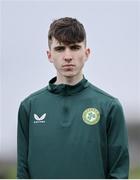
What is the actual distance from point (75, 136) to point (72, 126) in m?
0.08

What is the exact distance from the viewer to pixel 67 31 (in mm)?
4023

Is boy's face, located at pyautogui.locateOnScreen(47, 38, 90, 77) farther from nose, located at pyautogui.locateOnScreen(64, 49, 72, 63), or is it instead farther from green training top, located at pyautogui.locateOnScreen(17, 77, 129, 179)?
green training top, located at pyautogui.locateOnScreen(17, 77, 129, 179)

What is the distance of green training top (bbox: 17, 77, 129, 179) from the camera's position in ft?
12.7

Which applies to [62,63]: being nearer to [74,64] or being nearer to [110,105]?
[74,64]

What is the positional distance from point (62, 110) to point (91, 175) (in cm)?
52

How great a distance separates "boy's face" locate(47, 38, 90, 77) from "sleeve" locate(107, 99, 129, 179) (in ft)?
1.26

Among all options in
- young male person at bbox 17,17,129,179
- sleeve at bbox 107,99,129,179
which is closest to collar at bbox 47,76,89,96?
young male person at bbox 17,17,129,179

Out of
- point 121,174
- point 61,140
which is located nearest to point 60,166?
point 61,140

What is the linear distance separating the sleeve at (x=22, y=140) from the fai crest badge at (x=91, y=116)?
1.55 ft

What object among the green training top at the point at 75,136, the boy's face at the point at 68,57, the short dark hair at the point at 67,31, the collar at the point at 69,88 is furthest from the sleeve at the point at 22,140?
the short dark hair at the point at 67,31

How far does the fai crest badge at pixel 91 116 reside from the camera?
3.94 m

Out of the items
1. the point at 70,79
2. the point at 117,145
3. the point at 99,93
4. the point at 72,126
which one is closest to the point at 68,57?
the point at 70,79

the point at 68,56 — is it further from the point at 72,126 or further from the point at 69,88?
the point at 72,126

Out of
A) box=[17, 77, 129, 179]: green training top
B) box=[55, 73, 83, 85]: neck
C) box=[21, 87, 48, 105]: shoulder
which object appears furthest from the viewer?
box=[21, 87, 48, 105]: shoulder
